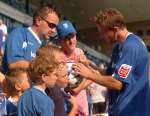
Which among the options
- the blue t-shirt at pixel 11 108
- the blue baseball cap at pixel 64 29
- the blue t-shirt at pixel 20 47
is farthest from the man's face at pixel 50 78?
the blue baseball cap at pixel 64 29

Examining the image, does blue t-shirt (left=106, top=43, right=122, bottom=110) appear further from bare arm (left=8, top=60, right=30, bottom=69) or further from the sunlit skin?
bare arm (left=8, top=60, right=30, bottom=69)

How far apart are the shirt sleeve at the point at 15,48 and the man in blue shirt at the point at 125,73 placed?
0.47 meters

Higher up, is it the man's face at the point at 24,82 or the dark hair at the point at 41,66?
the dark hair at the point at 41,66

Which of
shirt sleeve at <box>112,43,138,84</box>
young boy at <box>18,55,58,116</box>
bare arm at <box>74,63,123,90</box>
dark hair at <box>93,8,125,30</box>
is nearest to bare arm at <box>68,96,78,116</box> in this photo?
bare arm at <box>74,63,123,90</box>

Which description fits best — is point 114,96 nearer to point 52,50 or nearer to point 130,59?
point 130,59

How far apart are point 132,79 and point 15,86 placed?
96cm

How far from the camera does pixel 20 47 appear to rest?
A: 4031 mm

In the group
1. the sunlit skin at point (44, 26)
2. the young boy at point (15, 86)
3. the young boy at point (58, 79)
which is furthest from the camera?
the sunlit skin at point (44, 26)

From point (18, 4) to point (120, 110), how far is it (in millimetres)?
9554

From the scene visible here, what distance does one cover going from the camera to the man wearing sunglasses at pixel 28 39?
3.99 m

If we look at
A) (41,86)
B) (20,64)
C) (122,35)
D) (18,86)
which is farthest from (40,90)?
(122,35)

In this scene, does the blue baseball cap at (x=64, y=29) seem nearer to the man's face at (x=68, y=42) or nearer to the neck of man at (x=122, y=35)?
the man's face at (x=68, y=42)

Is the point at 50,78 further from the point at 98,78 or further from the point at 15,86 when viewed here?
the point at 98,78

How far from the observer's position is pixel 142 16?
19625 mm
